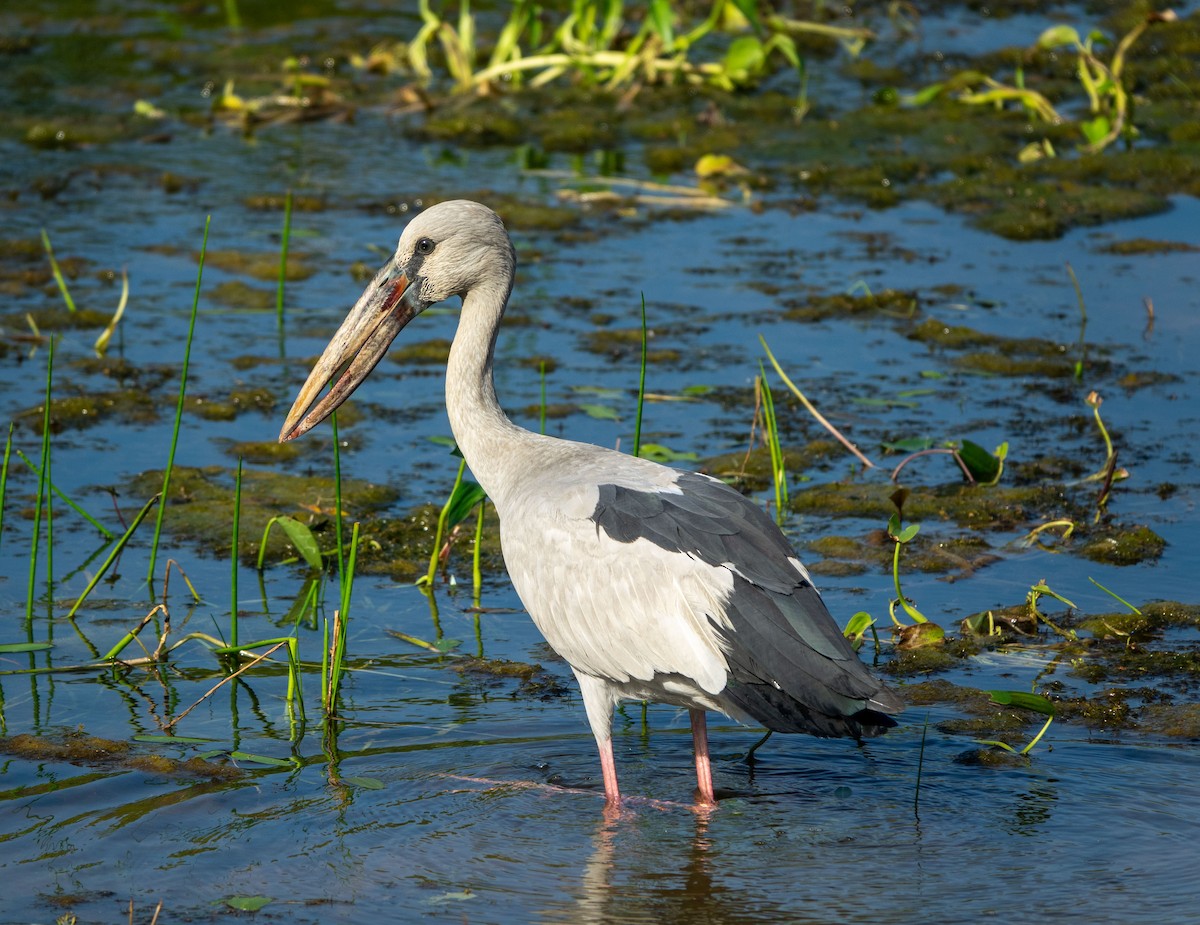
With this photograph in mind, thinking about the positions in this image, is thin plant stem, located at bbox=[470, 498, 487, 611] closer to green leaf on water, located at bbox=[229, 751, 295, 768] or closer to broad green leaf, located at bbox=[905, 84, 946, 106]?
green leaf on water, located at bbox=[229, 751, 295, 768]

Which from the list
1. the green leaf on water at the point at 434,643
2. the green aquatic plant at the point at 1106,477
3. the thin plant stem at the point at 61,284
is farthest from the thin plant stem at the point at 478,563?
the thin plant stem at the point at 61,284

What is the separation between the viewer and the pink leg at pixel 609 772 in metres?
4.68

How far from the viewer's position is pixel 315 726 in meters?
5.12

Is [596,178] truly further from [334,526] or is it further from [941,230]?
[334,526]

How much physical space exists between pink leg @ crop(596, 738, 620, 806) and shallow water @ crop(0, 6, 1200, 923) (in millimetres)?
62

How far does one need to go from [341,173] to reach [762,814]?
710 centimetres

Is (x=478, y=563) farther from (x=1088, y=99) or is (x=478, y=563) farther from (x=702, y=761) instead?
(x=1088, y=99)

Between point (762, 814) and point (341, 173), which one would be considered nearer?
point (762, 814)

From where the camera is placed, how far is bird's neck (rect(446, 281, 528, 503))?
5.15 m

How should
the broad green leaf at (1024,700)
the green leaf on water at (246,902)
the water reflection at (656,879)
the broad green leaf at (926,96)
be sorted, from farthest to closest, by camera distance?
the broad green leaf at (926,96) < the broad green leaf at (1024,700) < the water reflection at (656,879) < the green leaf on water at (246,902)

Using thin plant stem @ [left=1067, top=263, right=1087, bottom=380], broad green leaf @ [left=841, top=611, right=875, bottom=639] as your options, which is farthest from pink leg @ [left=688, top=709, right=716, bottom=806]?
thin plant stem @ [left=1067, top=263, right=1087, bottom=380]

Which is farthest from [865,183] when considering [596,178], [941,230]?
[596,178]

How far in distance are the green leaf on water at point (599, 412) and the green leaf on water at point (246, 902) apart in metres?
3.52

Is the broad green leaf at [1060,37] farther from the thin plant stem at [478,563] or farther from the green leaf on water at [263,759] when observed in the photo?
the green leaf on water at [263,759]
